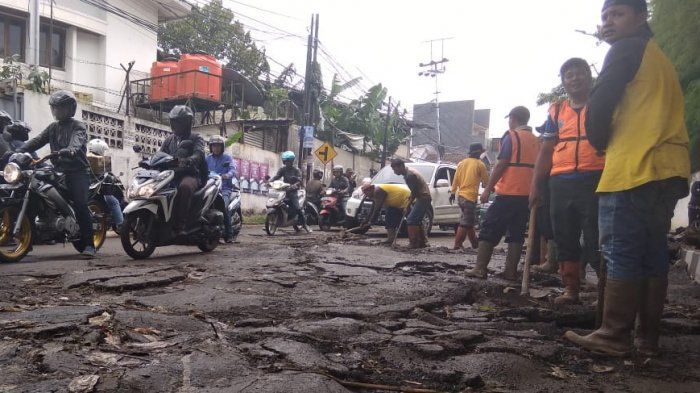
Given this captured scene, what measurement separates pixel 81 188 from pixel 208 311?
339 centimetres

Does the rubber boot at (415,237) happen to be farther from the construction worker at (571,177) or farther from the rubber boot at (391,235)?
the construction worker at (571,177)

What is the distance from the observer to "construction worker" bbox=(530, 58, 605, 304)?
391cm

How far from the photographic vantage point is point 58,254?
6.46m

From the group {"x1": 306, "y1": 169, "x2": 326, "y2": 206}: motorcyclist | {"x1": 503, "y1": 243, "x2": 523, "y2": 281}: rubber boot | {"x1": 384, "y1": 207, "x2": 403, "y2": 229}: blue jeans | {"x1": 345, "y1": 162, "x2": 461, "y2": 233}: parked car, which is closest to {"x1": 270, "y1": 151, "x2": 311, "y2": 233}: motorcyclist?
Result: {"x1": 345, "y1": 162, "x2": 461, "y2": 233}: parked car

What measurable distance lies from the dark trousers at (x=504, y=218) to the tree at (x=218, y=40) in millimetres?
22108

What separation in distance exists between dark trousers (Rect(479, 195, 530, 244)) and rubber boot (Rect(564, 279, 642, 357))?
2.21 metres

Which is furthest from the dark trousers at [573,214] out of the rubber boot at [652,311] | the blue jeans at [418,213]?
the blue jeans at [418,213]

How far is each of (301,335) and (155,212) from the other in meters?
3.52

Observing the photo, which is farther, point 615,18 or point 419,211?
point 419,211

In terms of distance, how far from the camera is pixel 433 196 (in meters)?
12.5

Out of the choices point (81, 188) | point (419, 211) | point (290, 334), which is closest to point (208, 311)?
point (290, 334)

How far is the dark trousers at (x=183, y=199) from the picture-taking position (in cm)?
615

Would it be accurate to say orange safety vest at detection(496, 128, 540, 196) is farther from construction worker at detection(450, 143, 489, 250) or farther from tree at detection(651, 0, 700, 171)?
construction worker at detection(450, 143, 489, 250)

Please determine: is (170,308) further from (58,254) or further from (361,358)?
(58,254)
